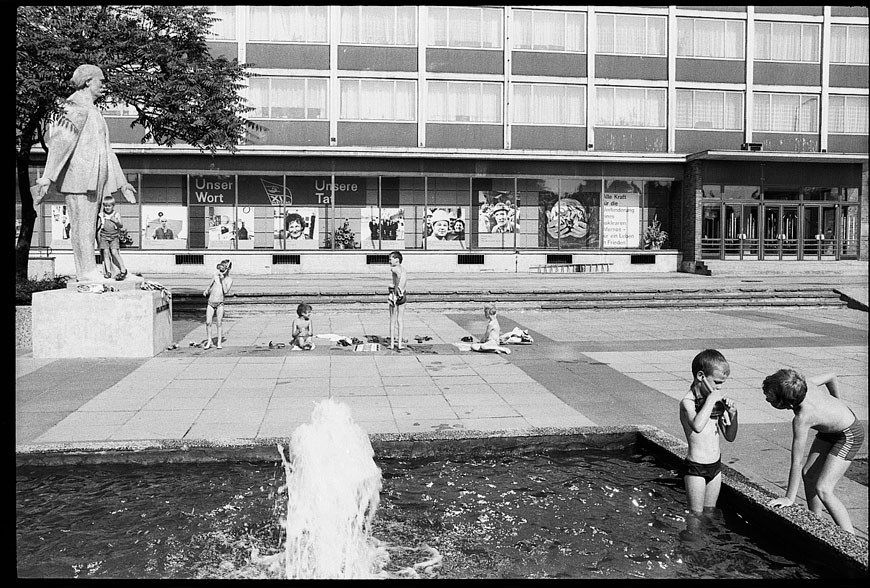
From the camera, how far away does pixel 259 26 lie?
111 feet

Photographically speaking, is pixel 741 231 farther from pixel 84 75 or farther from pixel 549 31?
pixel 84 75

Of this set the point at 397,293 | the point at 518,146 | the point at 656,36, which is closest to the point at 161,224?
the point at 518,146

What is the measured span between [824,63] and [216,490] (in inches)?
1529

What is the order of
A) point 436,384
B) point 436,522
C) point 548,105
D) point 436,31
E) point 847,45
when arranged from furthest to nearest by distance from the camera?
point 847,45 → point 548,105 → point 436,31 → point 436,384 → point 436,522

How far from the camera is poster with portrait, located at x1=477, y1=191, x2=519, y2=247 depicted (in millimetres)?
35909

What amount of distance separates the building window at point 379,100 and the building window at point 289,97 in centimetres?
105

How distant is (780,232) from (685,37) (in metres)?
10.2

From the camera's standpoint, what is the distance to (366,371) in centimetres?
1180

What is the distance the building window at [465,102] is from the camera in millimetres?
35000

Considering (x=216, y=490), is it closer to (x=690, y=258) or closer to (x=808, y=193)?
(x=690, y=258)

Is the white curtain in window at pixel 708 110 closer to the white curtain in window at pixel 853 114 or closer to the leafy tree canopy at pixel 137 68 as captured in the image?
the white curtain in window at pixel 853 114

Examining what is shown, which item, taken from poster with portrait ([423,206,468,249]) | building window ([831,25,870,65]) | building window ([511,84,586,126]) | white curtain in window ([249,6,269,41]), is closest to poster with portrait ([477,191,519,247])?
poster with portrait ([423,206,468,249])

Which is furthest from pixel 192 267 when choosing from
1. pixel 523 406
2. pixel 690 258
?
pixel 523 406

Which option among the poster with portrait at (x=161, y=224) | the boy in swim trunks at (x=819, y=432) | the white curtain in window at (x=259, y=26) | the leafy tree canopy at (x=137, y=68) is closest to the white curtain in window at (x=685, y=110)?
the white curtain in window at (x=259, y=26)
